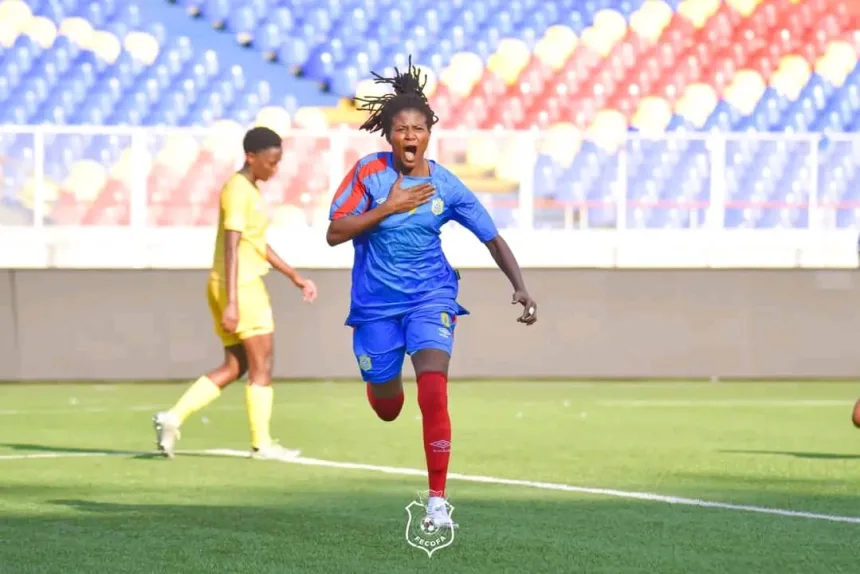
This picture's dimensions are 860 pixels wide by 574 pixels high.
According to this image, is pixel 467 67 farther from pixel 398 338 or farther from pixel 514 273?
pixel 398 338

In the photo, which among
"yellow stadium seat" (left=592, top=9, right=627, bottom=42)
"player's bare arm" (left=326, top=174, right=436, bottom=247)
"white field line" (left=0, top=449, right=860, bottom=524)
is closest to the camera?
"player's bare arm" (left=326, top=174, right=436, bottom=247)

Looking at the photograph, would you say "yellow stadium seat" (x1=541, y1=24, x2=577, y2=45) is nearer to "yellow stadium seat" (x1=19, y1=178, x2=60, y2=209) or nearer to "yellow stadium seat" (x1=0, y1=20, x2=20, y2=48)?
"yellow stadium seat" (x1=0, y1=20, x2=20, y2=48)

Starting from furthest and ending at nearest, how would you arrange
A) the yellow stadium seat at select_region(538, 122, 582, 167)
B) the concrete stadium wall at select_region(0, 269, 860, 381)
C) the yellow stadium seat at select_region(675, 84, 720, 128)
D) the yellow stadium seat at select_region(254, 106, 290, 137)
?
the yellow stadium seat at select_region(675, 84, 720, 128)
the yellow stadium seat at select_region(254, 106, 290, 137)
the yellow stadium seat at select_region(538, 122, 582, 167)
the concrete stadium wall at select_region(0, 269, 860, 381)

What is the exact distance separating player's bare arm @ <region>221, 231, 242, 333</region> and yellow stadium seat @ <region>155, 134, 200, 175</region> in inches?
281

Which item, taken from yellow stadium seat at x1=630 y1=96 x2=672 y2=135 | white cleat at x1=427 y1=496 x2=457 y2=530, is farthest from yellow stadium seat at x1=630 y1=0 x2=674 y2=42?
white cleat at x1=427 y1=496 x2=457 y2=530

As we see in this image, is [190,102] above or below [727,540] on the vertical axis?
above

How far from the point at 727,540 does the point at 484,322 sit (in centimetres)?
1007

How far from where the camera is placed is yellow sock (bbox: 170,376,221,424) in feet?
32.5

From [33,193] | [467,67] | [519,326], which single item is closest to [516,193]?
[519,326]

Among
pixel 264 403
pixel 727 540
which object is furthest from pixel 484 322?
pixel 727 540

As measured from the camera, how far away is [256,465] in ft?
30.9

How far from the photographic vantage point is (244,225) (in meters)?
9.89

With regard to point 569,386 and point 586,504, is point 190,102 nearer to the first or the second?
point 569,386

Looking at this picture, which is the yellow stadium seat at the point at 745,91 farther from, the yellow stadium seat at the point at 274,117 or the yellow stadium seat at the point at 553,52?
the yellow stadium seat at the point at 274,117
